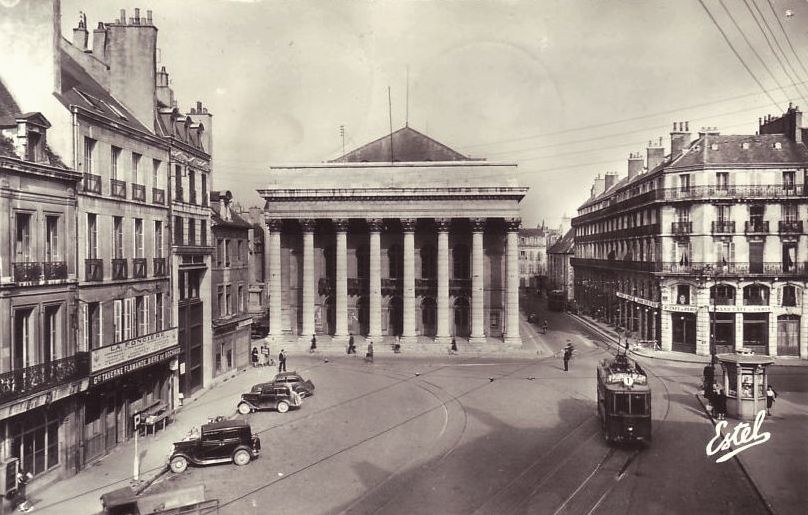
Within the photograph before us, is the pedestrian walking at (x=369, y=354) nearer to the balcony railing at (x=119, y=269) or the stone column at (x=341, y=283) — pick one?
the stone column at (x=341, y=283)

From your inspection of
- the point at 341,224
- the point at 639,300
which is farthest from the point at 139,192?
the point at 639,300

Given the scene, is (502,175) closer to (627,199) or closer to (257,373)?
(627,199)

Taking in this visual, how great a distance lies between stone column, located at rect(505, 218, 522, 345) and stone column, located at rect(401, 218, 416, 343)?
7.73 meters

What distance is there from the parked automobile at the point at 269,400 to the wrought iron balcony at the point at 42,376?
29.8 feet

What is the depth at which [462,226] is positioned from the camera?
51094 millimetres

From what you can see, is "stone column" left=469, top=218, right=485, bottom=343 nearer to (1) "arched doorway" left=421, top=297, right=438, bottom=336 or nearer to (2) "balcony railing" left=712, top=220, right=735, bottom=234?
(1) "arched doorway" left=421, top=297, right=438, bottom=336

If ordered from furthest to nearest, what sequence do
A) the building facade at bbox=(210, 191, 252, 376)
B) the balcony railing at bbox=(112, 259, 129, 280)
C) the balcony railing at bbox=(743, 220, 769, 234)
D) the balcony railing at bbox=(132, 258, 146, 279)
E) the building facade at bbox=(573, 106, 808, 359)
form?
the balcony railing at bbox=(743, 220, 769, 234), the building facade at bbox=(573, 106, 808, 359), the building facade at bbox=(210, 191, 252, 376), the balcony railing at bbox=(132, 258, 146, 279), the balcony railing at bbox=(112, 259, 129, 280)

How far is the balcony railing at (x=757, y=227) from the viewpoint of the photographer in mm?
42000

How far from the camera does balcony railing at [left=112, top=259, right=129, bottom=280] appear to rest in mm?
Result: 23359

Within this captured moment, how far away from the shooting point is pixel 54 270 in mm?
19672

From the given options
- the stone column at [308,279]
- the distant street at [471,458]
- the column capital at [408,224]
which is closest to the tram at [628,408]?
the distant street at [471,458]

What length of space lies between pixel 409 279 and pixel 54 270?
31850 millimetres

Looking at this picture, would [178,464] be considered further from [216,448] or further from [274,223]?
[274,223]

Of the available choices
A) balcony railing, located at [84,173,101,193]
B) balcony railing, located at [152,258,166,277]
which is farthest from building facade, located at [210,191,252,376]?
balcony railing, located at [84,173,101,193]
